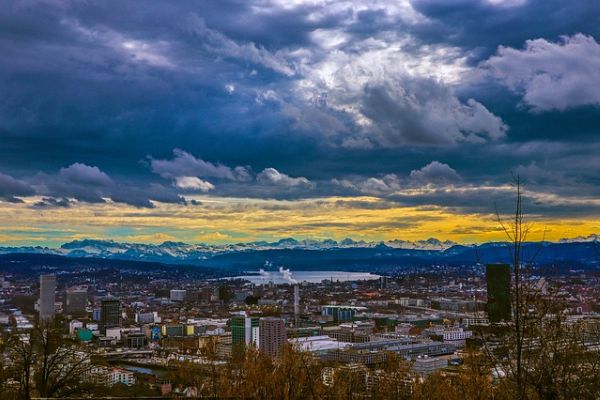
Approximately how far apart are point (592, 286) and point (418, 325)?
28.8m

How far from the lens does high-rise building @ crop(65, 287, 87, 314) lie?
119 feet

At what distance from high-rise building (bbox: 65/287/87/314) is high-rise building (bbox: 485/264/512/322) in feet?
110

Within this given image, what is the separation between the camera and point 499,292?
4.28 m

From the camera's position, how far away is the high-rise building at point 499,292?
3768 millimetres

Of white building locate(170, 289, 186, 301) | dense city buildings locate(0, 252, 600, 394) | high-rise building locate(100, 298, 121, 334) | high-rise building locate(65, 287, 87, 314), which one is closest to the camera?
dense city buildings locate(0, 252, 600, 394)

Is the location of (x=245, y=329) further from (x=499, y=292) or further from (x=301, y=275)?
(x=301, y=275)

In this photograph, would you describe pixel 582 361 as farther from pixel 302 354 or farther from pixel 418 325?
pixel 418 325

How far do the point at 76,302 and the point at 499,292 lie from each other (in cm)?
3720

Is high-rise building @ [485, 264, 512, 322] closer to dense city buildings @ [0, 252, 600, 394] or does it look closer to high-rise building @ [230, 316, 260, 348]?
dense city buildings @ [0, 252, 600, 394]

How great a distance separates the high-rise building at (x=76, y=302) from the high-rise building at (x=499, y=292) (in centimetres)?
3357

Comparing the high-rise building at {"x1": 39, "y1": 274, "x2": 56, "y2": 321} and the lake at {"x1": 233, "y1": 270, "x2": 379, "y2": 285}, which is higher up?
the high-rise building at {"x1": 39, "y1": 274, "x2": 56, "y2": 321}

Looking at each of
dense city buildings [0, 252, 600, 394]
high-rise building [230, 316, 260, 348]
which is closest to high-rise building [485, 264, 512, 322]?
dense city buildings [0, 252, 600, 394]

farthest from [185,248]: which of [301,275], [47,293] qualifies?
[47,293]

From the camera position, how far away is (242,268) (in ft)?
298
